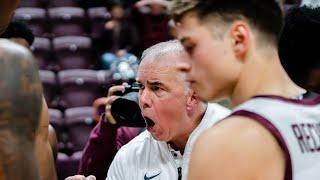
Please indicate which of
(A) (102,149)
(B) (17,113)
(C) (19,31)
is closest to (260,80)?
(B) (17,113)

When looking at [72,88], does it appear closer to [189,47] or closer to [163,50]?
[163,50]

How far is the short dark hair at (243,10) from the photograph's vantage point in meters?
1.55

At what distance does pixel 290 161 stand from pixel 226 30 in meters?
0.32

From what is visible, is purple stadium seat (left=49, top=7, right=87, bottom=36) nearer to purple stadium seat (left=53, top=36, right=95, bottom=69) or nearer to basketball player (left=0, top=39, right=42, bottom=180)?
purple stadium seat (left=53, top=36, right=95, bottom=69)

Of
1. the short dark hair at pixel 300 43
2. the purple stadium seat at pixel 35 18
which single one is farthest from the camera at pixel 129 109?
the purple stadium seat at pixel 35 18

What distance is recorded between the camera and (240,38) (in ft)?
5.04

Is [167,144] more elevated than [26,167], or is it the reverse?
[26,167]

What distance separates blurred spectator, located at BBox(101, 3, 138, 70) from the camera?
25.8 feet

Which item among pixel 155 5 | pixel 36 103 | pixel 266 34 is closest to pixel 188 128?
pixel 36 103

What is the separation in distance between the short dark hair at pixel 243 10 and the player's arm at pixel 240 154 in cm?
23

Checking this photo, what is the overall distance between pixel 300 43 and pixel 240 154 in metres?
1.02

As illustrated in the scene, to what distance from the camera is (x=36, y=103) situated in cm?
188

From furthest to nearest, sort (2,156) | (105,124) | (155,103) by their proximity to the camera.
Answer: (105,124), (155,103), (2,156)

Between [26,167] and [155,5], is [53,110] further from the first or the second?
[26,167]
